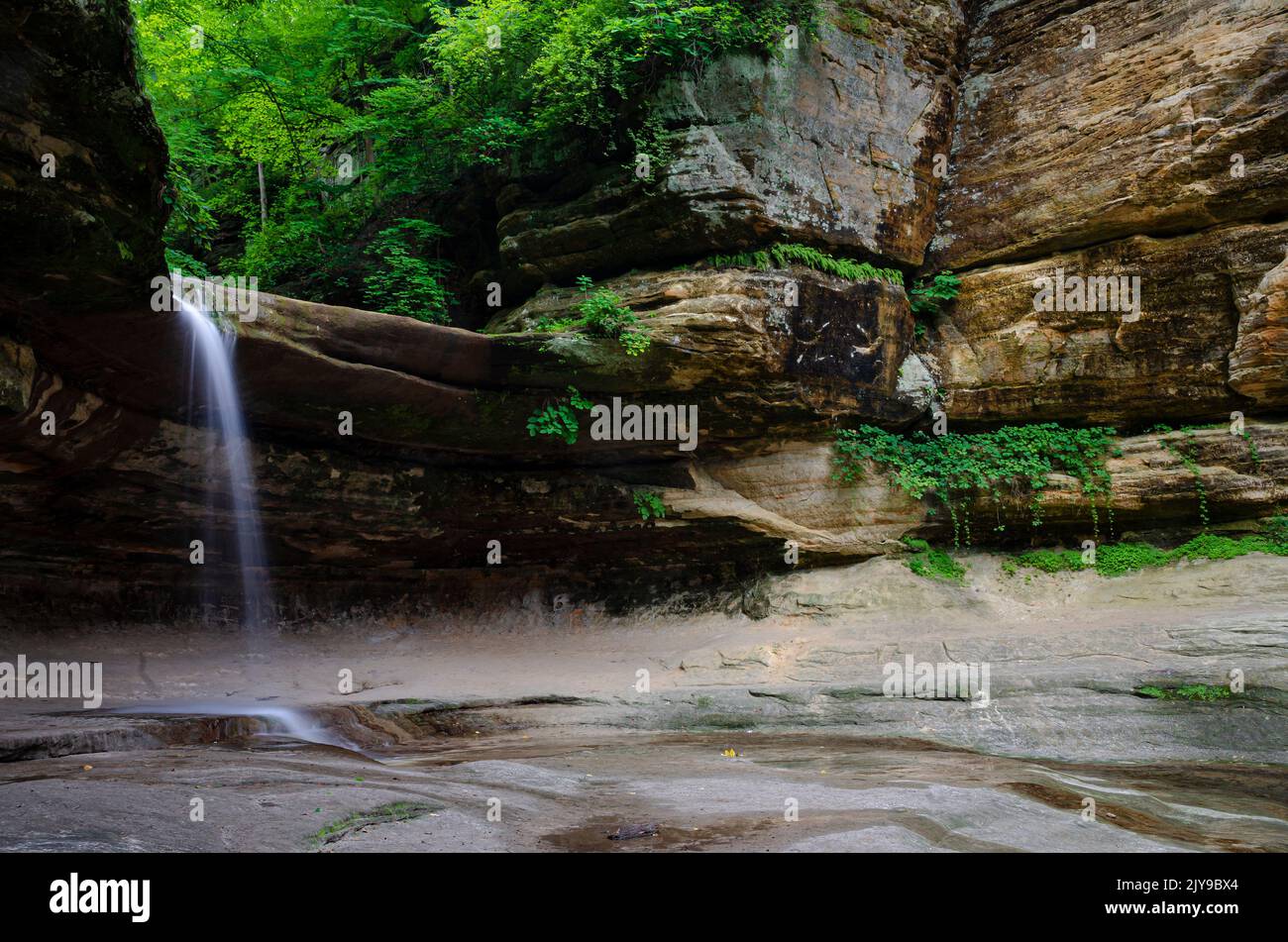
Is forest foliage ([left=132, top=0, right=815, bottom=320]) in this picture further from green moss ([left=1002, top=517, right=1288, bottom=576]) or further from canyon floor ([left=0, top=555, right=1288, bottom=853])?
green moss ([left=1002, top=517, right=1288, bottom=576])

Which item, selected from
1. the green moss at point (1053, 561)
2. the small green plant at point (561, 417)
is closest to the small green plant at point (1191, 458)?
the green moss at point (1053, 561)

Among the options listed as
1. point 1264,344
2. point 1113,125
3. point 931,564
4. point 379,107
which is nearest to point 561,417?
point 931,564

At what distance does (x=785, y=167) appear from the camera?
11438 mm

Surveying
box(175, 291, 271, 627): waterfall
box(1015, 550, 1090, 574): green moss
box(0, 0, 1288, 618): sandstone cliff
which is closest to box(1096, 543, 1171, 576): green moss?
box(1015, 550, 1090, 574): green moss

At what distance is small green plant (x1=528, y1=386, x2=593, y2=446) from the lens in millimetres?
10453

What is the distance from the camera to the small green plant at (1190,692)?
765cm

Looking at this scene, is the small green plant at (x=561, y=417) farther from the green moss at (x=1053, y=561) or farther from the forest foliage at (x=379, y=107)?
the green moss at (x=1053, y=561)

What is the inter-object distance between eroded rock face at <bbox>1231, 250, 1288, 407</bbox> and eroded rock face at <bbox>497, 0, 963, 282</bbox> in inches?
161

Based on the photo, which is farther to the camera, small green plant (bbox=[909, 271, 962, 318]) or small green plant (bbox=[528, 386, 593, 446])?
small green plant (bbox=[909, 271, 962, 318])

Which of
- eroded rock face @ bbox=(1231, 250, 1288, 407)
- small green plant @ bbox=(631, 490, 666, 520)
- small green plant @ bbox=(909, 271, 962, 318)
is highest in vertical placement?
small green plant @ bbox=(909, 271, 962, 318)

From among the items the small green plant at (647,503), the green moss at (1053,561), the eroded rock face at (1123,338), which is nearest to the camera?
the eroded rock face at (1123,338)

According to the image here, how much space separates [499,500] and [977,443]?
6451mm

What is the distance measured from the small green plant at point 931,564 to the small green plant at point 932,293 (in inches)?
132

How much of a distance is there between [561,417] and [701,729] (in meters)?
4.03
